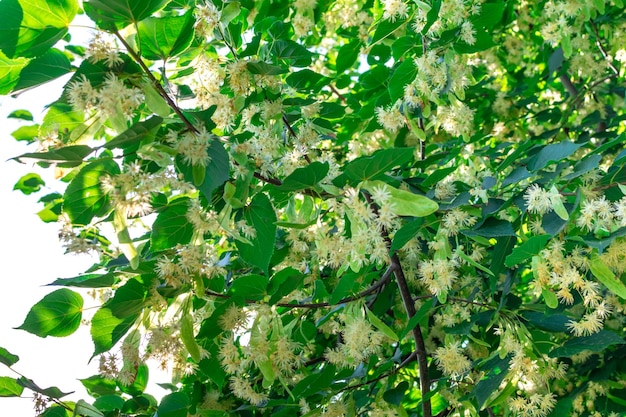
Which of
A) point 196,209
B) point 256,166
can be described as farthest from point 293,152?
point 196,209

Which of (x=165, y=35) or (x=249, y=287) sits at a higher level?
(x=165, y=35)

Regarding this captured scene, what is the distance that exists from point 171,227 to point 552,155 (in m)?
0.86

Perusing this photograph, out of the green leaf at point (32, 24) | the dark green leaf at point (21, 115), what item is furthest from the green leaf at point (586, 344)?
the dark green leaf at point (21, 115)

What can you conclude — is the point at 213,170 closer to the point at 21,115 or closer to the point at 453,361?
the point at 453,361

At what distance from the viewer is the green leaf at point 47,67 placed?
1.24 metres

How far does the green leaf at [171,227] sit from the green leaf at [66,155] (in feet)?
Answer: 0.73

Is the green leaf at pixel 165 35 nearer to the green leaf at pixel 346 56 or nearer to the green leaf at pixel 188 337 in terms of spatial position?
the green leaf at pixel 188 337

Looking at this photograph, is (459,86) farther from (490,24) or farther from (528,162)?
(528,162)

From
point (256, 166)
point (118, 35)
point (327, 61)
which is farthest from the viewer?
point (327, 61)

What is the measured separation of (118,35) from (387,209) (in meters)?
0.62

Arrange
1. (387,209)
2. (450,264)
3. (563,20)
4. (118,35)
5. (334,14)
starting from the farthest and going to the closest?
(334,14), (563,20), (450,264), (387,209), (118,35)

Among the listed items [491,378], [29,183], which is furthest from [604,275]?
[29,183]

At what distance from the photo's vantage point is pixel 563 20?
2510mm

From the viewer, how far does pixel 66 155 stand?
46.9 inches
